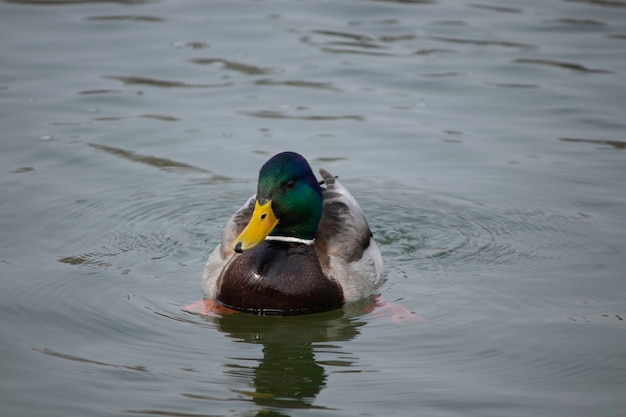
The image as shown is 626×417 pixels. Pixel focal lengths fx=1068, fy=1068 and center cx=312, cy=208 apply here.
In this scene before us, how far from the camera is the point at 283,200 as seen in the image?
796 cm

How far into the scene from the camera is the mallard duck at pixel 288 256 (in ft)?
25.8

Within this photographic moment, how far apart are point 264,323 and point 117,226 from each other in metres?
2.34

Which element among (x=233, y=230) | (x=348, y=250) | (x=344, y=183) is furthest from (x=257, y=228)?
(x=344, y=183)

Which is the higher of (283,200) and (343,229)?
(283,200)

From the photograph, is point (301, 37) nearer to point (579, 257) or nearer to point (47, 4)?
point (47, 4)

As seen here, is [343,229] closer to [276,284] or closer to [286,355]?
[276,284]

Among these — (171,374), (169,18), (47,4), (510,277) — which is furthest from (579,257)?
(47,4)

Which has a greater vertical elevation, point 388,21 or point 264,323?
point 388,21

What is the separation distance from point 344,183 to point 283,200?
2928mm

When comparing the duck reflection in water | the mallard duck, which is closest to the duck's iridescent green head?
the mallard duck

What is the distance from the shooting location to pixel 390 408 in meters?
6.39

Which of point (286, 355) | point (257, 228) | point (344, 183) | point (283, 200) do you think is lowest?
point (286, 355)

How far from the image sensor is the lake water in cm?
679

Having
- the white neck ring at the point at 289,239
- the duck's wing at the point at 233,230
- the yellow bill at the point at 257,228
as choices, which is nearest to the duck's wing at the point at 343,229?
the white neck ring at the point at 289,239
